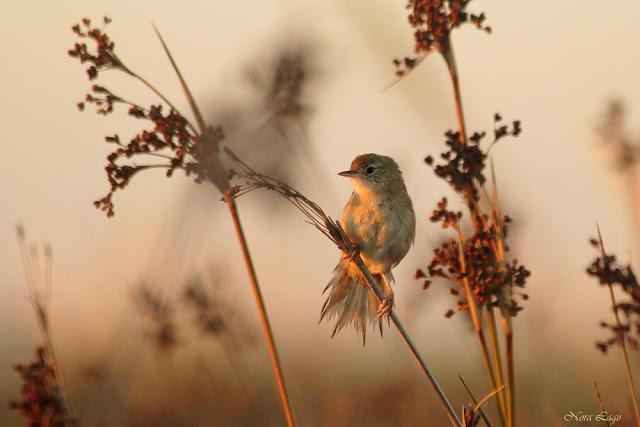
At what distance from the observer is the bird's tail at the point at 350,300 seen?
12.6ft

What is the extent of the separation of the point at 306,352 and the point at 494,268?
4383 mm

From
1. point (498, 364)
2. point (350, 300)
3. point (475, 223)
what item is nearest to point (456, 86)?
point (475, 223)

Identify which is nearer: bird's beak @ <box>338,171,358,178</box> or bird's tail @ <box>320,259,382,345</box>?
bird's tail @ <box>320,259,382,345</box>

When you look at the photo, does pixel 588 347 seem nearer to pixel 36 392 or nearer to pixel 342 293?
pixel 342 293

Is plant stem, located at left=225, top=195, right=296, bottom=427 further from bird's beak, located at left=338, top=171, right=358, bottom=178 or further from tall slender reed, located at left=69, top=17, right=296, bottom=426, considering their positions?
bird's beak, located at left=338, top=171, right=358, bottom=178

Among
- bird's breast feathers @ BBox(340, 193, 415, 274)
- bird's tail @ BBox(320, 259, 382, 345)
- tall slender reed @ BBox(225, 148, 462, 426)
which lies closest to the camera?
tall slender reed @ BBox(225, 148, 462, 426)

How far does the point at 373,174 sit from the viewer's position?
4465mm

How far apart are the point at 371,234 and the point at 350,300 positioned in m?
0.40

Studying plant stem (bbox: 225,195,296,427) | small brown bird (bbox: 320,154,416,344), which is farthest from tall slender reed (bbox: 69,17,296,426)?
small brown bird (bbox: 320,154,416,344)

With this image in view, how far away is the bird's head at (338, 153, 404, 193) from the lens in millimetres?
4426

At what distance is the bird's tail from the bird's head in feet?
1.80

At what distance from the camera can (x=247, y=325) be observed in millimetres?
4785

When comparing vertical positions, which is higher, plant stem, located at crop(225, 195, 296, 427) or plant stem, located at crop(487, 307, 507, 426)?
plant stem, located at crop(225, 195, 296, 427)

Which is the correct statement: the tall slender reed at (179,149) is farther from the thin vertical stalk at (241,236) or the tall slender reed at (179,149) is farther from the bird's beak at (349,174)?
the bird's beak at (349,174)
